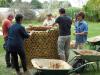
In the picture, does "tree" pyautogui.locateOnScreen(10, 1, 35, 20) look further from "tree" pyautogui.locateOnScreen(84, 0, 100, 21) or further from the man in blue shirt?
the man in blue shirt

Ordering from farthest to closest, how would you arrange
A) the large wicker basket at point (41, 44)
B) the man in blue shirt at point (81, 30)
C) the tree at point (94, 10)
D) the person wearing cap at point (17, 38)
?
the tree at point (94, 10) < the man in blue shirt at point (81, 30) < the large wicker basket at point (41, 44) < the person wearing cap at point (17, 38)

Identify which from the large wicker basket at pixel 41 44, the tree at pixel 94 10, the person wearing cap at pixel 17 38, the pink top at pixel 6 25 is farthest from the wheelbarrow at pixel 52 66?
the tree at pixel 94 10

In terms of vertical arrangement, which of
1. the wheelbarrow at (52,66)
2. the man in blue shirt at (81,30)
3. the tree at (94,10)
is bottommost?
the tree at (94,10)

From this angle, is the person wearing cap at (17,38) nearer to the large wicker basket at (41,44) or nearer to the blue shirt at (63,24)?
the large wicker basket at (41,44)

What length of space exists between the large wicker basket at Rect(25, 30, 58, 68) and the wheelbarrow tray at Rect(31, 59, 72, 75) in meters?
1.21

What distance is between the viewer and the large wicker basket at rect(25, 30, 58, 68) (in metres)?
11.2

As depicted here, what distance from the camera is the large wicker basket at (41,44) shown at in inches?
442

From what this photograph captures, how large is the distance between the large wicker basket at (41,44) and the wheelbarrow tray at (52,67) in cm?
121

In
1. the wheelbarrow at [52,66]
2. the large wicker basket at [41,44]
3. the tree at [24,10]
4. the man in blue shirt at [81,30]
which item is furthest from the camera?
the tree at [24,10]

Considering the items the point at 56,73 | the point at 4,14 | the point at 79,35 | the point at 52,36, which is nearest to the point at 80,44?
the point at 79,35

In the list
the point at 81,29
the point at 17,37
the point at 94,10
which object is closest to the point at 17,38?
the point at 17,37

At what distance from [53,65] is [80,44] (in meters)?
2.57

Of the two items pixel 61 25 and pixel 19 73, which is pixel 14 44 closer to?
pixel 19 73

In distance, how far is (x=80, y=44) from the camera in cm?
1216
